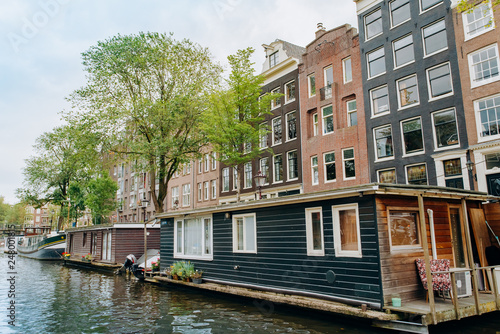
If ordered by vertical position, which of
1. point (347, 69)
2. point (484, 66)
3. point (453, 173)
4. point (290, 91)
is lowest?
point (453, 173)

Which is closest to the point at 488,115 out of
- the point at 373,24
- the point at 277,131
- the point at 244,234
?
the point at 373,24

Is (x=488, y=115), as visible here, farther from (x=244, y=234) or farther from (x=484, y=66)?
(x=244, y=234)

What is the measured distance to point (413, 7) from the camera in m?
22.0

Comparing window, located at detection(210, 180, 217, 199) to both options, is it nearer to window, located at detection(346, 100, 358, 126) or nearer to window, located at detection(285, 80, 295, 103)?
window, located at detection(285, 80, 295, 103)

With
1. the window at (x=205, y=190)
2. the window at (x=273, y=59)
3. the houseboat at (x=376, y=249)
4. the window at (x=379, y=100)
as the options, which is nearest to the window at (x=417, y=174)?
the window at (x=379, y=100)

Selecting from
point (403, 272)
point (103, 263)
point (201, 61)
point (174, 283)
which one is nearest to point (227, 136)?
point (201, 61)

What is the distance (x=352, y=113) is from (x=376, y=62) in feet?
11.5

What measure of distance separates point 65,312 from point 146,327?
410 cm

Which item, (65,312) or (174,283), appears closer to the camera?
(65,312)

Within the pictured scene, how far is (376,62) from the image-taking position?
78.7 feet

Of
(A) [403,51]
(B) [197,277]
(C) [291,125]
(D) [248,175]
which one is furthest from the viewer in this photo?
(D) [248,175]

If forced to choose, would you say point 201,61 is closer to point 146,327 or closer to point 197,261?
point 197,261

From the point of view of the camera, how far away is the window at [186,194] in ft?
143

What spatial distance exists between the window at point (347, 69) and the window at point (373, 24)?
6.37 feet
